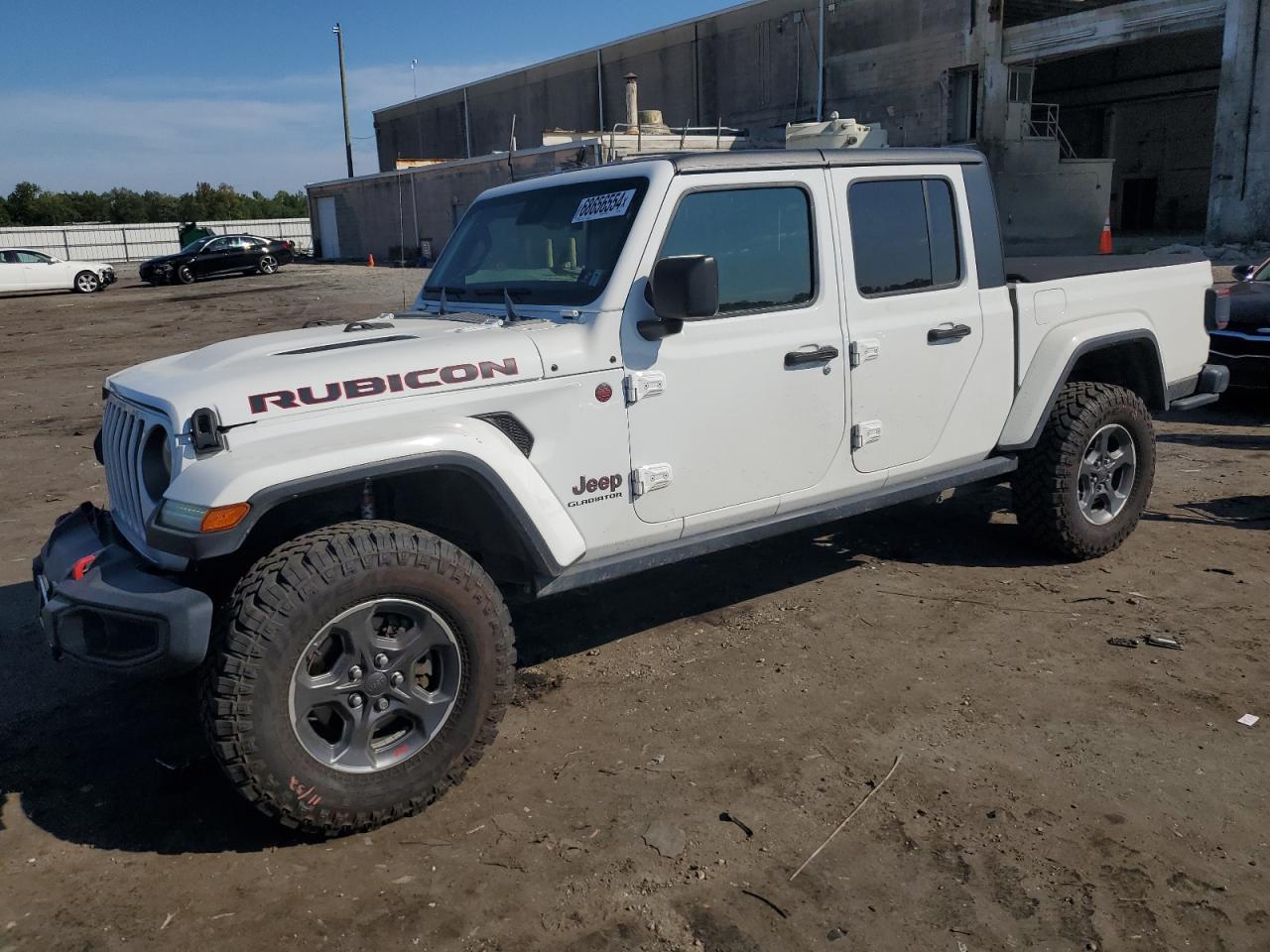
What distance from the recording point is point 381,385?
130 inches

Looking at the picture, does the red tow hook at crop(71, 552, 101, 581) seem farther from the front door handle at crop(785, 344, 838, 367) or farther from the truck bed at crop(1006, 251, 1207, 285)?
the truck bed at crop(1006, 251, 1207, 285)

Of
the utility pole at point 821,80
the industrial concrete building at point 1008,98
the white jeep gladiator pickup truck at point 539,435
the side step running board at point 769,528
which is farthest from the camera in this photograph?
the utility pole at point 821,80

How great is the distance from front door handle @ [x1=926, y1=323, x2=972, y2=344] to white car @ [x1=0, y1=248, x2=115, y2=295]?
97.8 ft

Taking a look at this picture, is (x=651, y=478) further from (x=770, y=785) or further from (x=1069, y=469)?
(x=1069, y=469)

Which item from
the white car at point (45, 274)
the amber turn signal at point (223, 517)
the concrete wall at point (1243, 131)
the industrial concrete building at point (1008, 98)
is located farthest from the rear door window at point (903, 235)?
the white car at point (45, 274)

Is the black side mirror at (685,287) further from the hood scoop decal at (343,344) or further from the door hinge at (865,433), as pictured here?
the door hinge at (865,433)

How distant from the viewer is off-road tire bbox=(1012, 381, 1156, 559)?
17.0ft

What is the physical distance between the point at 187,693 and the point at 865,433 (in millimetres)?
Answer: 3025

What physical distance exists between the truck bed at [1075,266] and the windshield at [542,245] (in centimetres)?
230

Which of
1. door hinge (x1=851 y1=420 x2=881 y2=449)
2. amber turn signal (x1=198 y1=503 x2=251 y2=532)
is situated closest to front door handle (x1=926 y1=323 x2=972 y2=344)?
door hinge (x1=851 y1=420 x2=881 y2=449)

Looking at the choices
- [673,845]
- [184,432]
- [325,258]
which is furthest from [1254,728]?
[325,258]

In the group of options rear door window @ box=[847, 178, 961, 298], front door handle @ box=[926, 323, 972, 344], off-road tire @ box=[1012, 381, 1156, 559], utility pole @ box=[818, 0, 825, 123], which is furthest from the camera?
utility pole @ box=[818, 0, 825, 123]

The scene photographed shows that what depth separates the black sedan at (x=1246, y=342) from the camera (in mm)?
8734

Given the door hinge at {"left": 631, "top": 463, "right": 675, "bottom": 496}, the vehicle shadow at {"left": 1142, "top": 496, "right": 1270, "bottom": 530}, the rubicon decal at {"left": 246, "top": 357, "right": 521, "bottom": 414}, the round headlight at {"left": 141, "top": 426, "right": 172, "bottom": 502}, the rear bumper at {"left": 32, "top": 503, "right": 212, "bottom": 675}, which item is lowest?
the vehicle shadow at {"left": 1142, "top": 496, "right": 1270, "bottom": 530}
